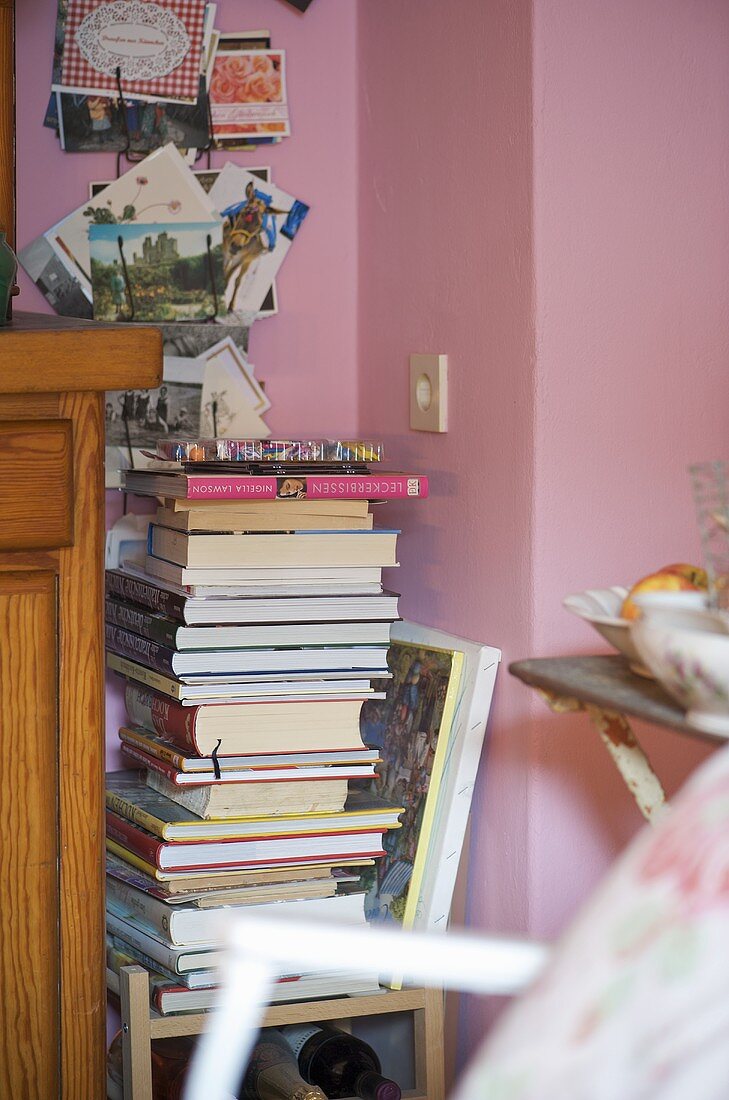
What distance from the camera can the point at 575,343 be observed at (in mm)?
1511

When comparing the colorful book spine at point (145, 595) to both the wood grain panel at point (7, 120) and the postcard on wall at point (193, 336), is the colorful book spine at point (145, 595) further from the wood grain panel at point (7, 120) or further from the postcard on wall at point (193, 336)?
the wood grain panel at point (7, 120)

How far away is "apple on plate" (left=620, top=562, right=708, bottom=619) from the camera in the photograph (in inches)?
40.9

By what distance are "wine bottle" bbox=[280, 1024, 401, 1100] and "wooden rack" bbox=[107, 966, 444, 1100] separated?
0.07 meters

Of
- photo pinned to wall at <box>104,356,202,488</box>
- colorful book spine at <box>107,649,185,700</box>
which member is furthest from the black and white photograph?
colorful book spine at <box>107,649,185,700</box>

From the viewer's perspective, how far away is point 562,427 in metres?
1.51

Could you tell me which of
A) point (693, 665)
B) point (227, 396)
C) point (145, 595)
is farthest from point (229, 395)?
point (693, 665)

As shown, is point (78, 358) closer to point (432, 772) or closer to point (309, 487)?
point (309, 487)

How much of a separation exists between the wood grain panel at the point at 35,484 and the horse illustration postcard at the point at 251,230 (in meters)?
0.67

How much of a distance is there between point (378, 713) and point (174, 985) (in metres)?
0.43

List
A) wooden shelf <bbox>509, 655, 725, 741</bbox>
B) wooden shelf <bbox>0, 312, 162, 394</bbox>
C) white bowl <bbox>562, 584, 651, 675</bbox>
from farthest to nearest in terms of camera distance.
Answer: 1. wooden shelf <bbox>0, 312, 162, 394</bbox>
2. white bowl <bbox>562, 584, 651, 675</bbox>
3. wooden shelf <bbox>509, 655, 725, 741</bbox>

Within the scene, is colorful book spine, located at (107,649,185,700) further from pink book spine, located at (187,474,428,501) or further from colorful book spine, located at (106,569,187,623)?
pink book spine, located at (187,474,428,501)

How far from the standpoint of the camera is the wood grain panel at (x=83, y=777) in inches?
53.1

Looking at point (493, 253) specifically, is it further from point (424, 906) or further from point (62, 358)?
point (424, 906)

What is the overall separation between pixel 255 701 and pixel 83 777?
28 centimetres
